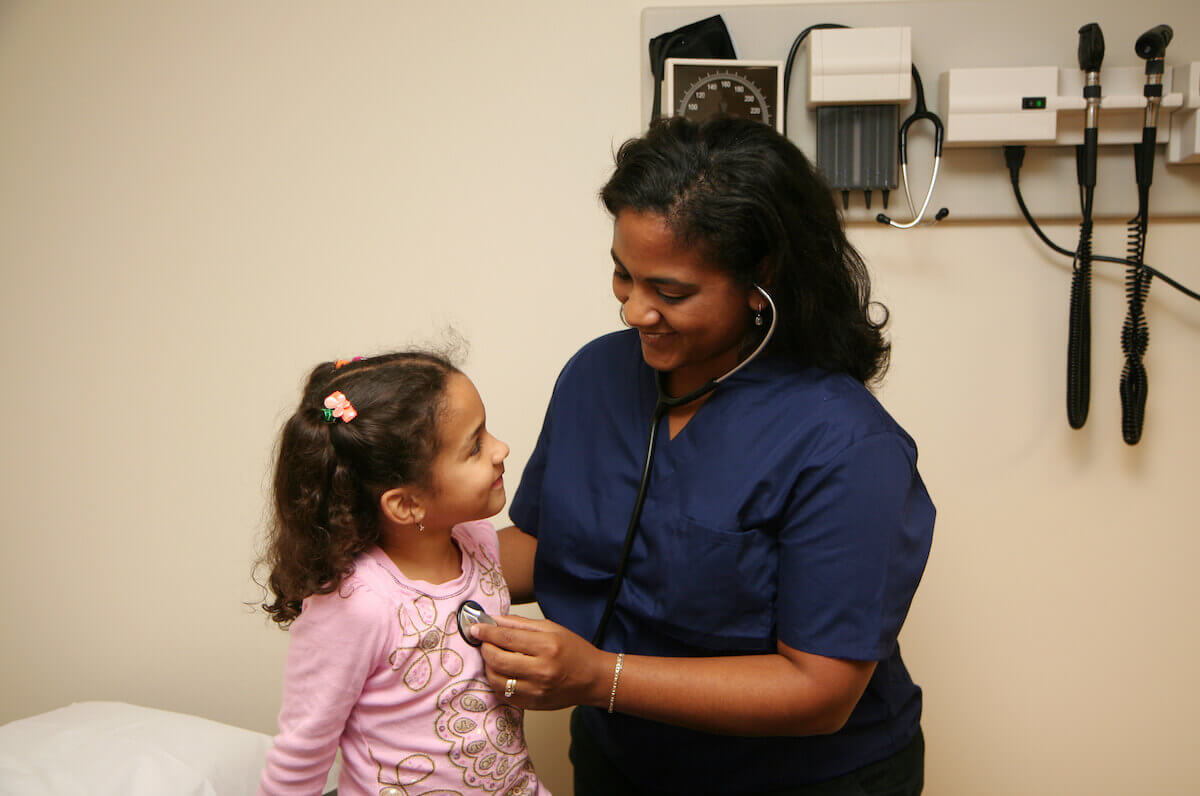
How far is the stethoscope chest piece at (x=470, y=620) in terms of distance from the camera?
97 centimetres

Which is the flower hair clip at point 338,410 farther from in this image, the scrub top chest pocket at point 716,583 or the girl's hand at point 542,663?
the scrub top chest pocket at point 716,583

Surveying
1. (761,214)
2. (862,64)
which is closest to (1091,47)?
(862,64)

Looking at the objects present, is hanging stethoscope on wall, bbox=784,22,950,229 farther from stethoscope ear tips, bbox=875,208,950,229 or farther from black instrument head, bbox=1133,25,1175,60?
black instrument head, bbox=1133,25,1175,60

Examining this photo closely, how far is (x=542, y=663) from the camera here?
913 millimetres

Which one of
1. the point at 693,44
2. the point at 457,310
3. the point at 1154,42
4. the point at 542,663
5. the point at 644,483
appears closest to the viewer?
the point at 542,663

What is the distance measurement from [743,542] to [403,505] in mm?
377

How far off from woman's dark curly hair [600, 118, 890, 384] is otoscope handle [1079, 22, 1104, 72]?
631 mm

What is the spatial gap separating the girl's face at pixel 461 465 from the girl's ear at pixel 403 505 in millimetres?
11

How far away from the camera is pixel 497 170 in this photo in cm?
153

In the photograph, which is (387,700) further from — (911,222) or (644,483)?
(911,222)

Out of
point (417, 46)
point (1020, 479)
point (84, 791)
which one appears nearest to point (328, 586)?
point (84, 791)

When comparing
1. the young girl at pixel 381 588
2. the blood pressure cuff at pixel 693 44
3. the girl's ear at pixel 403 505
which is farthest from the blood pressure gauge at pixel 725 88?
the girl's ear at pixel 403 505

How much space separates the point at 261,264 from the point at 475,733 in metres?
0.97

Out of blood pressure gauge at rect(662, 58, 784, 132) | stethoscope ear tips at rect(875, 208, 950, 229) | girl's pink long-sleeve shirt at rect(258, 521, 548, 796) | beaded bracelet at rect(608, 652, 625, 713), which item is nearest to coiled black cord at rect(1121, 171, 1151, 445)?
stethoscope ear tips at rect(875, 208, 950, 229)
